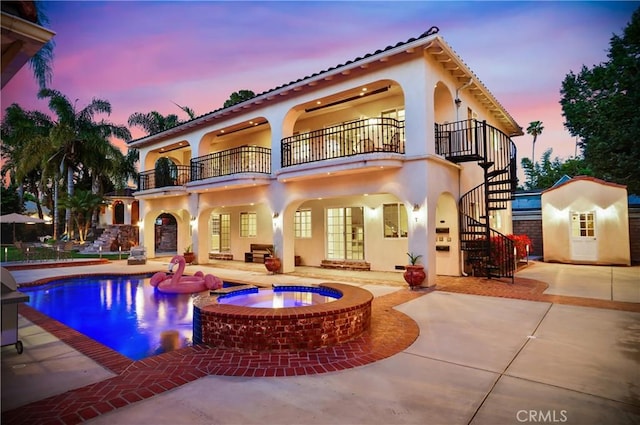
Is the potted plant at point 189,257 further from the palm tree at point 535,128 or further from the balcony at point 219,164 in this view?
the palm tree at point 535,128

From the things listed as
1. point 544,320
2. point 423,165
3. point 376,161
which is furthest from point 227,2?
point 544,320

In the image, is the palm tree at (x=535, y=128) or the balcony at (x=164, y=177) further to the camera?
the palm tree at (x=535, y=128)

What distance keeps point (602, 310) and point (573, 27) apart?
18.3ft

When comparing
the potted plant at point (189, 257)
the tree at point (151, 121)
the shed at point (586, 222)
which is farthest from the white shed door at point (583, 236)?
the tree at point (151, 121)

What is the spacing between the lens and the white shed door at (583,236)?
48.9ft

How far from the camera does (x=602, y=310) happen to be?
7223 millimetres

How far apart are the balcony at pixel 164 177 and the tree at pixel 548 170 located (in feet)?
107

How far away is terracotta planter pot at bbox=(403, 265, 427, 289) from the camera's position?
9.75 meters

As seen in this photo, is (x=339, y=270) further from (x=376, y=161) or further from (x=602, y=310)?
(x=602, y=310)

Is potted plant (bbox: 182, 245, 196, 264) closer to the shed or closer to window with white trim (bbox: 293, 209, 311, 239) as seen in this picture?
window with white trim (bbox: 293, 209, 311, 239)

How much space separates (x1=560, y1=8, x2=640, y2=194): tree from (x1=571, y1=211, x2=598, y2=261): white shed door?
7.56ft

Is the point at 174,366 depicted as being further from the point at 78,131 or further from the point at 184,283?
the point at 78,131

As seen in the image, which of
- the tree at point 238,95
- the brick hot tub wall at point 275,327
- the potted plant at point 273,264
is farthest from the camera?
the tree at point 238,95
